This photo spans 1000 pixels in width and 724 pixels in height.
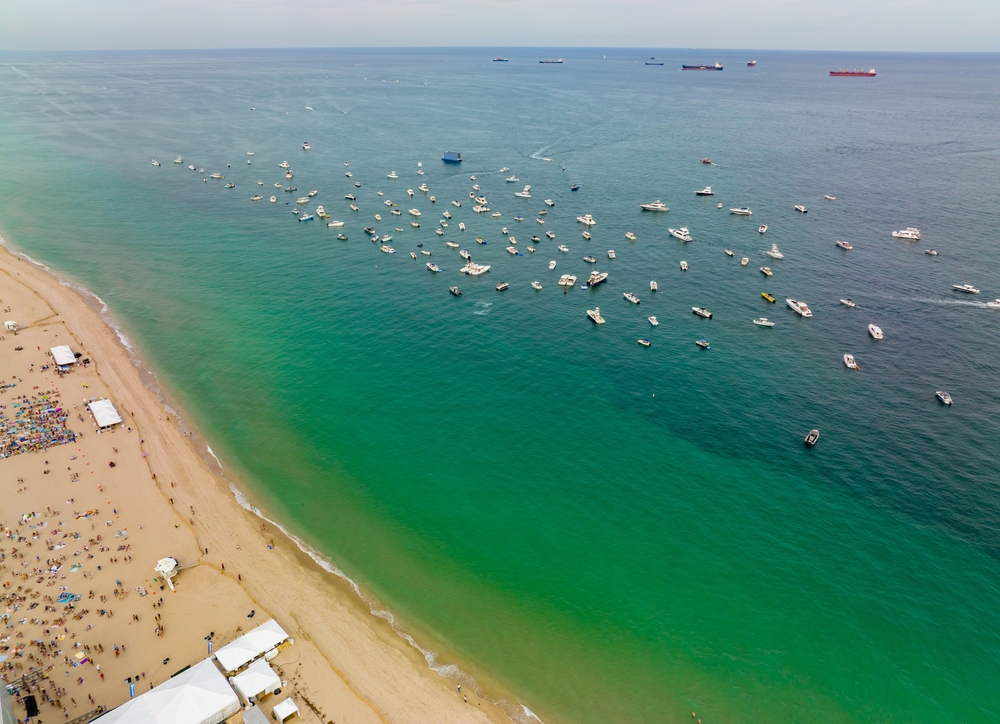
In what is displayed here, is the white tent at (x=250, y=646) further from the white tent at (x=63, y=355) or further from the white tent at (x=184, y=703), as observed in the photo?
the white tent at (x=63, y=355)

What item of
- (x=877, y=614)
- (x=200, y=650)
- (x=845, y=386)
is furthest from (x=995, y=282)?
(x=200, y=650)

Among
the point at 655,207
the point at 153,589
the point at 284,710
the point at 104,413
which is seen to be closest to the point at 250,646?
the point at 284,710

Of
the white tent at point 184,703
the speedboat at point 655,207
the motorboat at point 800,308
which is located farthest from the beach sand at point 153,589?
the speedboat at point 655,207

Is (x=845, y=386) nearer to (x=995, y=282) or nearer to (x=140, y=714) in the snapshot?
(x=995, y=282)

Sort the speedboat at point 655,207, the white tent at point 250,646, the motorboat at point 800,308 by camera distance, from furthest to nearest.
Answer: the speedboat at point 655,207 → the motorboat at point 800,308 → the white tent at point 250,646

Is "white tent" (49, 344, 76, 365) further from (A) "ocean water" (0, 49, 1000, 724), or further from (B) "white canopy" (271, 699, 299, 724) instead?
(B) "white canopy" (271, 699, 299, 724)

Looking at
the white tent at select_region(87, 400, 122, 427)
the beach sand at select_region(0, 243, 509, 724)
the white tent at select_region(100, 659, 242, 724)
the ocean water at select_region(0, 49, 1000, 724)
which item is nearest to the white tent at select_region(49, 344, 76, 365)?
the beach sand at select_region(0, 243, 509, 724)

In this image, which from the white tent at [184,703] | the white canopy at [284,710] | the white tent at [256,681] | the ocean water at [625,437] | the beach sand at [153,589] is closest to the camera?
the white tent at [184,703]

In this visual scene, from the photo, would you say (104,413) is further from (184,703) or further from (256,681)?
(256,681)
